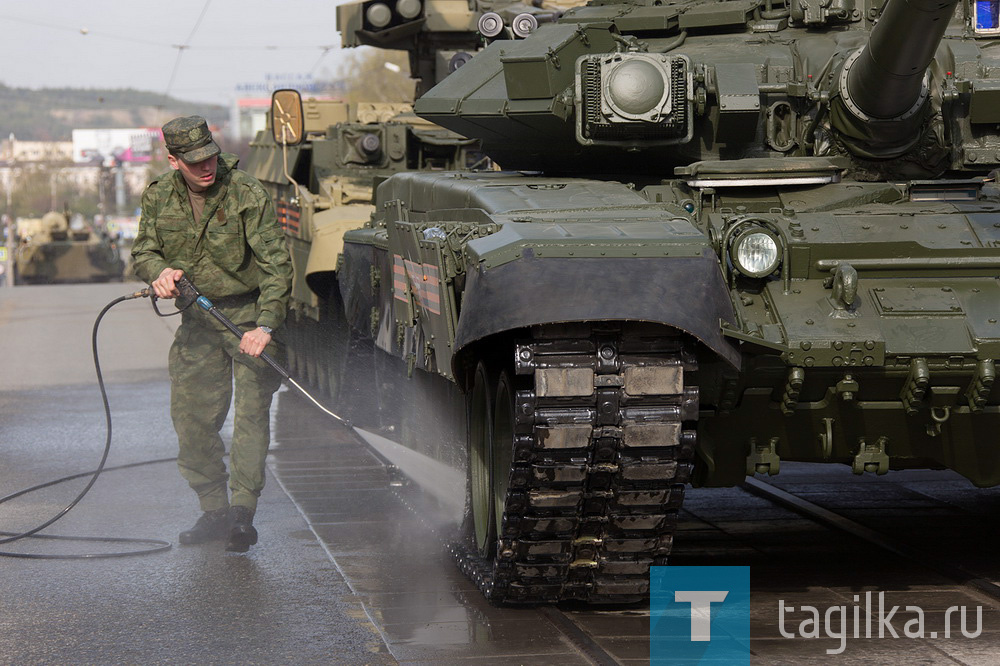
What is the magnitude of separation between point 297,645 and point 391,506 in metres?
3.21

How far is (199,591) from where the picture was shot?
7.68 metres

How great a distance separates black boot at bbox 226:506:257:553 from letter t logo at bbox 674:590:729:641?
2.31 m

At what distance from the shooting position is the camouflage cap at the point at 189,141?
8594mm

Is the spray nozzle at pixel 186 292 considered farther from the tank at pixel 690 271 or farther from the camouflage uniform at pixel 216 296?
the tank at pixel 690 271

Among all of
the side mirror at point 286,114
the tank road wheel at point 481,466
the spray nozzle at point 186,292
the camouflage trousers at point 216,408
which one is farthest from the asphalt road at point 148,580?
the side mirror at point 286,114

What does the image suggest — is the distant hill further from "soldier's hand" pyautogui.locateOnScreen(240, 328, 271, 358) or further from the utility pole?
"soldier's hand" pyautogui.locateOnScreen(240, 328, 271, 358)

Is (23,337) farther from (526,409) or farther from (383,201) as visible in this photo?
(526,409)

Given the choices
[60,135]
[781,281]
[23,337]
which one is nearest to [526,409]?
[781,281]

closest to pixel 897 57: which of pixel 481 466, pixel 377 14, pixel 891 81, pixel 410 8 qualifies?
pixel 891 81

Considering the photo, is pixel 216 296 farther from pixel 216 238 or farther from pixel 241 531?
pixel 241 531

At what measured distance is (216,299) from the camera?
8.95 meters

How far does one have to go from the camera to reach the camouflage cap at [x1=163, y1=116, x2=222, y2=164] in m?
8.59

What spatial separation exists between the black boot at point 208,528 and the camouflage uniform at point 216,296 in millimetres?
70

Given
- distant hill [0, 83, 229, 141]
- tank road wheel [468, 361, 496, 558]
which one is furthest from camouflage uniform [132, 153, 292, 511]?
distant hill [0, 83, 229, 141]
